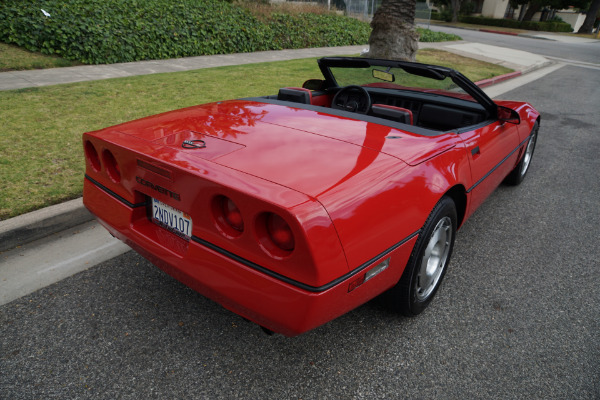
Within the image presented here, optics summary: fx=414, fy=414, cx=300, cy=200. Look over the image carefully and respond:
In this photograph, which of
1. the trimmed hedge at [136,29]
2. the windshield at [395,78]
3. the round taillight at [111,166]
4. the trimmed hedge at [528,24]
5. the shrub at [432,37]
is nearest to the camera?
the round taillight at [111,166]

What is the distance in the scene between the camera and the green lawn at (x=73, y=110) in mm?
3504

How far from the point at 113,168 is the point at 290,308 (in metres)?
1.31

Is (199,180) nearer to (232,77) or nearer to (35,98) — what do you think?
(35,98)

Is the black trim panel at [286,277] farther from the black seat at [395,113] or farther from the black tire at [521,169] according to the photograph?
the black tire at [521,169]

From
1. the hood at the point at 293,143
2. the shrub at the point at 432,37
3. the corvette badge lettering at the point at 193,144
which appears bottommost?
the shrub at the point at 432,37

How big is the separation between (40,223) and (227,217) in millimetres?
2025

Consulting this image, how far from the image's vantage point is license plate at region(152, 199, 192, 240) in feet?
6.28

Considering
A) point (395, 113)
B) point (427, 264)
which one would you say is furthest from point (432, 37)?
point (427, 264)

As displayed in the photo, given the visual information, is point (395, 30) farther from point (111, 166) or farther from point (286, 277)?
point (286, 277)

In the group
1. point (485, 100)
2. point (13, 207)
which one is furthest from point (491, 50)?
point (13, 207)

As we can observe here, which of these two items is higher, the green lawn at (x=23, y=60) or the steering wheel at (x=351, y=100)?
the steering wheel at (x=351, y=100)

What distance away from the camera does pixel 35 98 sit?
594 centimetres

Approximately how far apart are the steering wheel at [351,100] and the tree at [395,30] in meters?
6.89

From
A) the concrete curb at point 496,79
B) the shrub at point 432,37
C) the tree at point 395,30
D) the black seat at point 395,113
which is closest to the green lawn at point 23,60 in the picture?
the tree at point 395,30
